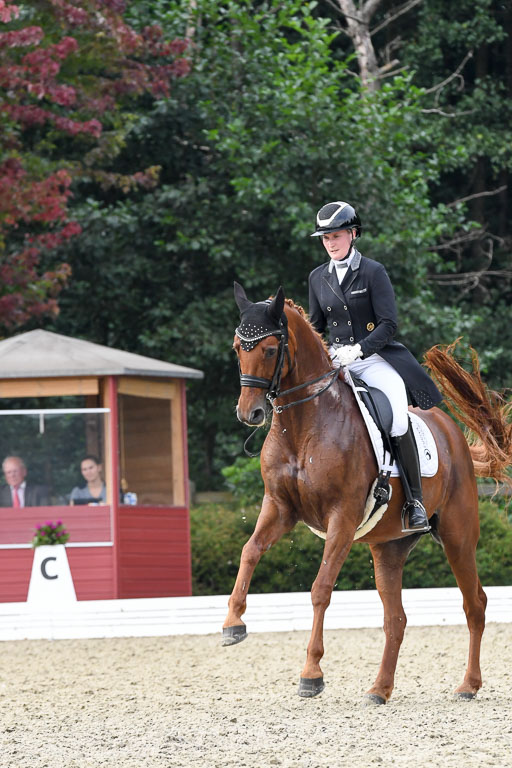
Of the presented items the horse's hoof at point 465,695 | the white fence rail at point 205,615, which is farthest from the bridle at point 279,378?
the white fence rail at point 205,615

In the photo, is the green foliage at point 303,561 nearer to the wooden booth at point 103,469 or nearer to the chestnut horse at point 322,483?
the wooden booth at point 103,469

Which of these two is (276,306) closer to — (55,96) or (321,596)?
(321,596)

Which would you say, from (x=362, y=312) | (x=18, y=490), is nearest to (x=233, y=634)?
(x=362, y=312)

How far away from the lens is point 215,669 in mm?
8656

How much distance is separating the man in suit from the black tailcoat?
5.91 metres

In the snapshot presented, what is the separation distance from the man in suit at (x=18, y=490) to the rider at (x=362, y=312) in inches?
233

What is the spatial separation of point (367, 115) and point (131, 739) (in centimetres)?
1125

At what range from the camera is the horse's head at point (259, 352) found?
5.44m

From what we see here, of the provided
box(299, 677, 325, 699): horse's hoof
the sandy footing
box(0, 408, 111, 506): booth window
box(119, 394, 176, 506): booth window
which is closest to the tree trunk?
box(119, 394, 176, 506): booth window

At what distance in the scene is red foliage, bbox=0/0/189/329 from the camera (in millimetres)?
13258

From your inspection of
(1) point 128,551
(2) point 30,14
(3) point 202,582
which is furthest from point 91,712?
(2) point 30,14

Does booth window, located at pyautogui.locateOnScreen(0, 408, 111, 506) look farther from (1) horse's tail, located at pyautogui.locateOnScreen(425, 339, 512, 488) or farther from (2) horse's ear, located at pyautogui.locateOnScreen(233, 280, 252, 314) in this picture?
(2) horse's ear, located at pyautogui.locateOnScreen(233, 280, 252, 314)

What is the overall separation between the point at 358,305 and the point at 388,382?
468mm

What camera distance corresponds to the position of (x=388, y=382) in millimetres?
6551
